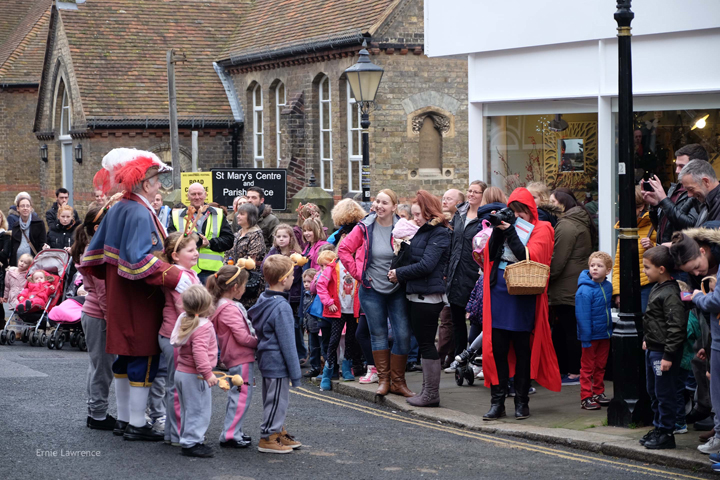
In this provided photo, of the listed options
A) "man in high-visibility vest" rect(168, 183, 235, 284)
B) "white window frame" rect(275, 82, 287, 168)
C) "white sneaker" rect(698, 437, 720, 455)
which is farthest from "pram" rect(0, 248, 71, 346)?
"white window frame" rect(275, 82, 287, 168)

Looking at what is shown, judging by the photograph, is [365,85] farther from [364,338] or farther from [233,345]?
[233,345]

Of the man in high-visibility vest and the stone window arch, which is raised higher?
the stone window arch

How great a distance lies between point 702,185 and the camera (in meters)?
7.50

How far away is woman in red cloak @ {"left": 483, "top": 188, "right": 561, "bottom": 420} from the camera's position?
827 cm

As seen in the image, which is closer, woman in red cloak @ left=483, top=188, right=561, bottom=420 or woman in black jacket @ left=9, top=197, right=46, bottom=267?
woman in red cloak @ left=483, top=188, right=561, bottom=420

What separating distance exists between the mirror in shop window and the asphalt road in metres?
4.35

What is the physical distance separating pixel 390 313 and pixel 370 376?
1170mm

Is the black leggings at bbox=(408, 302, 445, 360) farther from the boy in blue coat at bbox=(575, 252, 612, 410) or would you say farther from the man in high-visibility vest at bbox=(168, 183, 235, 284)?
the man in high-visibility vest at bbox=(168, 183, 235, 284)

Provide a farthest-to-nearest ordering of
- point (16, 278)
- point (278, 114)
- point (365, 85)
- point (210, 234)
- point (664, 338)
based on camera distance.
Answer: point (278, 114) → point (365, 85) → point (16, 278) → point (210, 234) → point (664, 338)

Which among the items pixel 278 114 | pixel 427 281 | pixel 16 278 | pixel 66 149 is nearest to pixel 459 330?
pixel 427 281

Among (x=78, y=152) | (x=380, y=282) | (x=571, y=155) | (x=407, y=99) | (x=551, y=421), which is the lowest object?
(x=551, y=421)

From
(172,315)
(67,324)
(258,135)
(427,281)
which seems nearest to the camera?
(172,315)

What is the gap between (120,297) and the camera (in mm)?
7422

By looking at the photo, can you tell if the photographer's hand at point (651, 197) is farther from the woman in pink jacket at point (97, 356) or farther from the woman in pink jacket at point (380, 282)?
the woman in pink jacket at point (97, 356)
